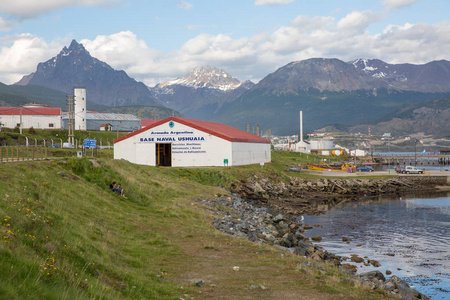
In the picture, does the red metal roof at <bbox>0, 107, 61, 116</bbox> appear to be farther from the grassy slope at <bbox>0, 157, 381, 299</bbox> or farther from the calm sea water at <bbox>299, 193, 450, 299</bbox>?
the grassy slope at <bbox>0, 157, 381, 299</bbox>

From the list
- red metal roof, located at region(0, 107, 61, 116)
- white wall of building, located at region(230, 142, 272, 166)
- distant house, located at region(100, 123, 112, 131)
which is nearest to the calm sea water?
white wall of building, located at region(230, 142, 272, 166)

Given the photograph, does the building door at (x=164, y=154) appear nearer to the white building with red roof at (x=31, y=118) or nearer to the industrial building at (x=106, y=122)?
the white building with red roof at (x=31, y=118)

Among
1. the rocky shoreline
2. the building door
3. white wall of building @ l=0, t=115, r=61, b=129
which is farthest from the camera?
white wall of building @ l=0, t=115, r=61, b=129

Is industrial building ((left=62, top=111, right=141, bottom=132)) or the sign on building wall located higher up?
industrial building ((left=62, top=111, right=141, bottom=132))

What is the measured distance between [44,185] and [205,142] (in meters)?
39.3

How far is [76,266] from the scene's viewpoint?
11.1 m

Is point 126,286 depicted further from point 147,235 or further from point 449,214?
point 449,214

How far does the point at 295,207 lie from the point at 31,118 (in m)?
95.5

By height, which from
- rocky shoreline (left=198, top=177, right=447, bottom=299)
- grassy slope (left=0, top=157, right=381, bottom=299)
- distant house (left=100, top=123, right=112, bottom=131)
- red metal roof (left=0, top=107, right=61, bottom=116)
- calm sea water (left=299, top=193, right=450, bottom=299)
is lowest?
calm sea water (left=299, top=193, right=450, bottom=299)

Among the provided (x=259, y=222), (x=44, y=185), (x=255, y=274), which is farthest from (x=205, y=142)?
(x=255, y=274)

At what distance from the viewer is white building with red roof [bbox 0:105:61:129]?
383 ft

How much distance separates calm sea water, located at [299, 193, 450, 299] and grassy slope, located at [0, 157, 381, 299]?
9281 mm

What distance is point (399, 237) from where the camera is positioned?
33.9 m

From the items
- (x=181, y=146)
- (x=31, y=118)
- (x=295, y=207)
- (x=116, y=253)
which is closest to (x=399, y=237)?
(x=295, y=207)
